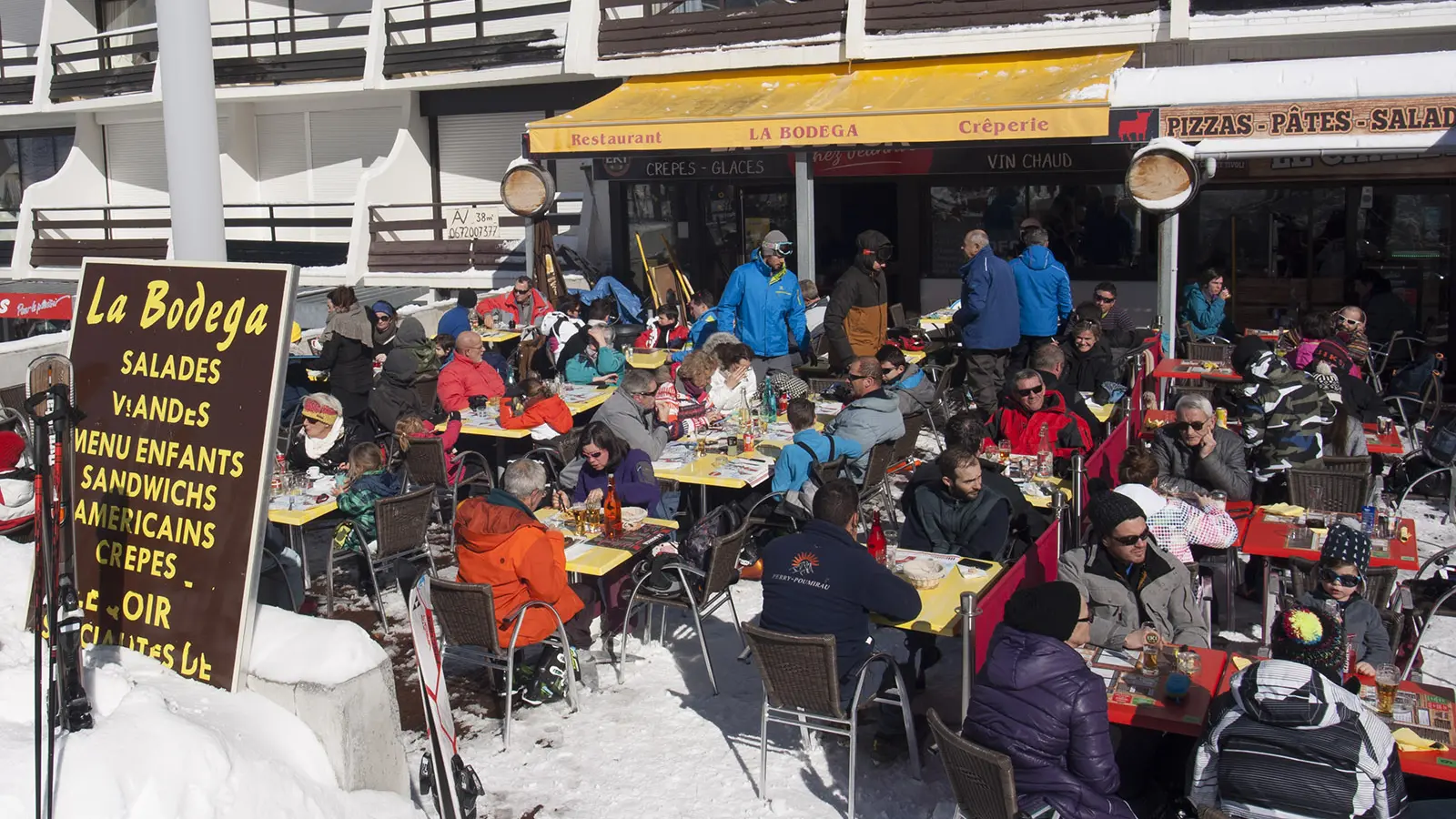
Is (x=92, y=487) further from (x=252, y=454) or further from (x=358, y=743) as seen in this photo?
(x=358, y=743)

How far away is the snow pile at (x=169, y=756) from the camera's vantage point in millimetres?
4090

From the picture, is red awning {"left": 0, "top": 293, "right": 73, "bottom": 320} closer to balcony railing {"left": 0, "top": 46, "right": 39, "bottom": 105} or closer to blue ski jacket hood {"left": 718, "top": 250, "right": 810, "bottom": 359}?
balcony railing {"left": 0, "top": 46, "right": 39, "bottom": 105}

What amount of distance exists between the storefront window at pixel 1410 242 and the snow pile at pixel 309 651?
1284cm

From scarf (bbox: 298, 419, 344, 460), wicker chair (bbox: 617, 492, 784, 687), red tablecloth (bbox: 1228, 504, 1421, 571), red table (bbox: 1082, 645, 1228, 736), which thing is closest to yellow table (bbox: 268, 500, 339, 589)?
scarf (bbox: 298, 419, 344, 460)

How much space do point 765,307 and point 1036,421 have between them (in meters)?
3.69

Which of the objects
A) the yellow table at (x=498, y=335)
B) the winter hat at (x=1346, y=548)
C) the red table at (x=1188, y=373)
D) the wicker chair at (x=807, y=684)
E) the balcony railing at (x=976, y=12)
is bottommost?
the wicker chair at (x=807, y=684)

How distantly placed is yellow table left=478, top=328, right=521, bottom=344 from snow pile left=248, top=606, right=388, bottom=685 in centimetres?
921

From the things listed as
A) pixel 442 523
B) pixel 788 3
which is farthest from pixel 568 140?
pixel 442 523

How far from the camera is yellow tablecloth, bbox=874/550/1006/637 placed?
19.3ft

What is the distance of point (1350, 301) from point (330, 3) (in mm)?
16963

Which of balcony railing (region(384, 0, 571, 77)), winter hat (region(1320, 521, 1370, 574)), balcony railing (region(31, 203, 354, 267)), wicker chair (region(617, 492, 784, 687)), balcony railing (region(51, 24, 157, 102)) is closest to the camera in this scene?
winter hat (region(1320, 521, 1370, 574))

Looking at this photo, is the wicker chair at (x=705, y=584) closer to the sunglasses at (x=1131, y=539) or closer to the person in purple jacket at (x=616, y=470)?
the person in purple jacket at (x=616, y=470)

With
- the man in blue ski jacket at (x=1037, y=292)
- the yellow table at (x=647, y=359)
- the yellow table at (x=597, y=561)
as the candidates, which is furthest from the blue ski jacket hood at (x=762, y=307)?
the yellow table at (x=597, y=561)

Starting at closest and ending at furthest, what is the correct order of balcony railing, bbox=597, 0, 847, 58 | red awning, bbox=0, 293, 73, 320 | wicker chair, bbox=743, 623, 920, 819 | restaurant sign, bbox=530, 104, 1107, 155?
wicker chair, bbox=743, 623, 920, 819 → restaurant sign, bbox=530, 104, 1107, 155 → balcony railing, bbox=597, 0, 847, 58 → red awning, bbox=0, 293, 73, 320
